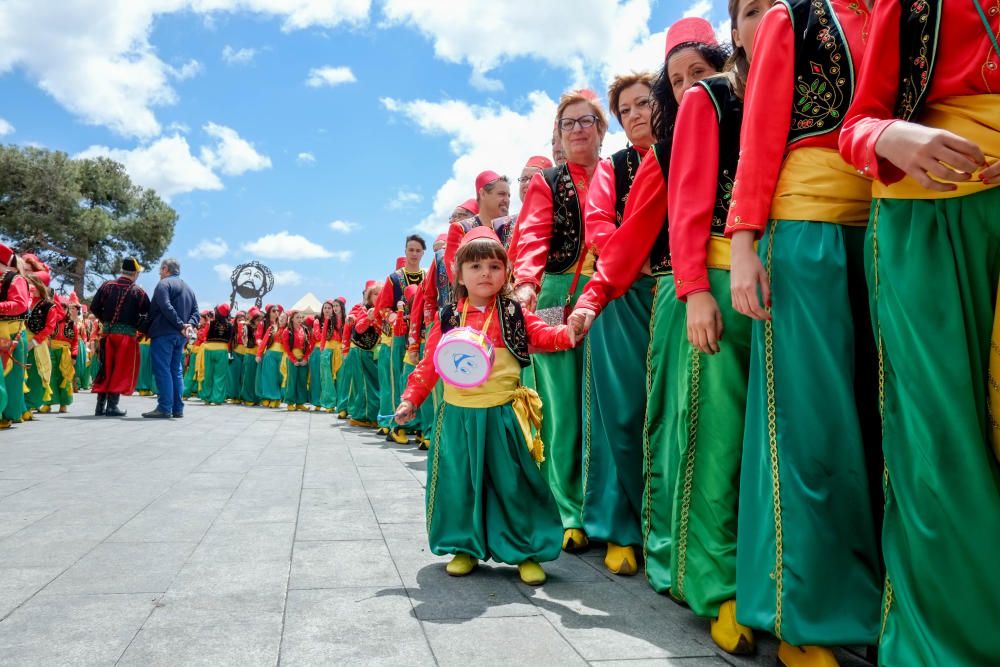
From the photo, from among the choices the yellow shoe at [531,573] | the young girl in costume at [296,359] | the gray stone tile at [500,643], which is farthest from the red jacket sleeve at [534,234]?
the young girl in costume at [296,359]

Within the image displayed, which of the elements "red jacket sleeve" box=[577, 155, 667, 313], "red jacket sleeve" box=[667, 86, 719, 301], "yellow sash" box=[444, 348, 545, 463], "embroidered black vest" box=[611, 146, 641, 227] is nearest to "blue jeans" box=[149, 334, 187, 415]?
"yellow sash" box=[444, 348, 545, 463]

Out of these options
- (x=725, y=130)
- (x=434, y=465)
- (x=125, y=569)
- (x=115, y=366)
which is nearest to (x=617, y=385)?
(x=434, y=465)

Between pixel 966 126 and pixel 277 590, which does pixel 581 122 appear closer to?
pixel 966 126

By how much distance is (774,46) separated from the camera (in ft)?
6.53

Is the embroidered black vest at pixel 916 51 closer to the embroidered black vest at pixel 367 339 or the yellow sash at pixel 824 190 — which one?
the yellow sash at pixel 824 190

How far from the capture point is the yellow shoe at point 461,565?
291cm

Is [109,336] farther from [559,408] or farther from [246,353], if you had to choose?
[559,408]

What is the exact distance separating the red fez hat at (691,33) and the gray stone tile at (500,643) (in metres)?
2.23

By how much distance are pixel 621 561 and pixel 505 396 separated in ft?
2.71

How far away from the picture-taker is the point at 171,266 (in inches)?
443

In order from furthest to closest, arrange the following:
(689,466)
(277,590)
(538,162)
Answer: (538,162) → (277,590) → (689,466)

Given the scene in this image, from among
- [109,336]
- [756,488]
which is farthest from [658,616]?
[109,336]

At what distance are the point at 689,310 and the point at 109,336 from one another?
1040 cm

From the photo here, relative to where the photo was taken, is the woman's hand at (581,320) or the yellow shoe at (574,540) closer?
the woman's hand at (581,320)
